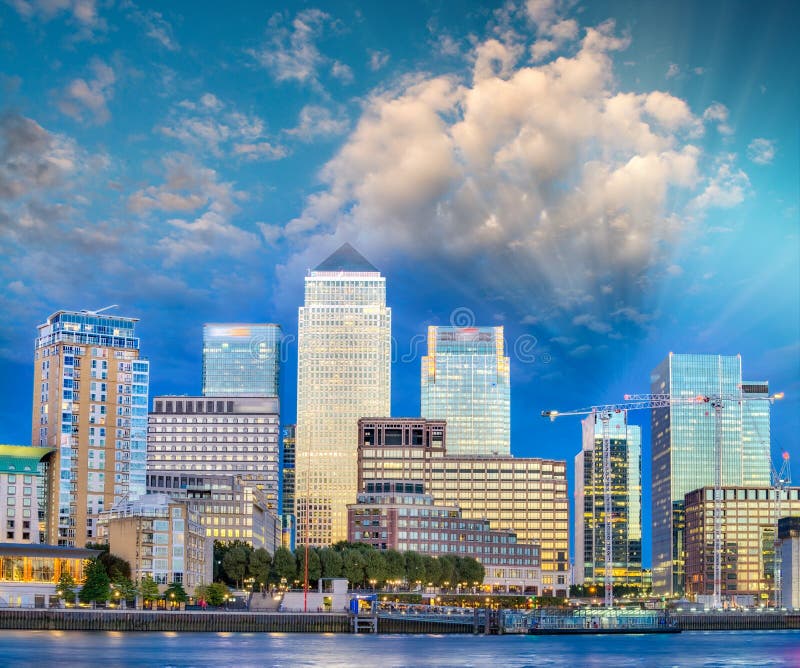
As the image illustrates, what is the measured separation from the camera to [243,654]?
149 meters

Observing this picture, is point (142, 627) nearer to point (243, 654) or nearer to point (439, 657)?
point (243, 654)

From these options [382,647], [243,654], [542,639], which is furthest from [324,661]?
[542,639]

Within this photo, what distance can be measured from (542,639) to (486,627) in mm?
8221

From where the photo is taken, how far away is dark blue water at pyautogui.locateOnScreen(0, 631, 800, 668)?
5453 inches

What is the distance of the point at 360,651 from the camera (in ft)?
508

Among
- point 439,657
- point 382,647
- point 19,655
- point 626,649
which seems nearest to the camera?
point 19,655

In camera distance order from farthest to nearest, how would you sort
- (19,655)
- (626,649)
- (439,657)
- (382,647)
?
(626,649), (382,647), (439,657), (19,655)

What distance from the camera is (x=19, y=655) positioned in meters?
139

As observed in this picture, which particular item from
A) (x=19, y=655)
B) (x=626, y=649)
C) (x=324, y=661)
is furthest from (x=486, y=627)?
(x=19, y=655)

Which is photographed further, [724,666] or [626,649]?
[626,649]

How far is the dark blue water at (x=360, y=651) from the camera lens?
454ft

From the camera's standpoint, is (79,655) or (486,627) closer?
(79,655)

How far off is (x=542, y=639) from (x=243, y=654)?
61693 millimetres

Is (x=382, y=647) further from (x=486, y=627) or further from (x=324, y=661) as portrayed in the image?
(x=486, y=627)
